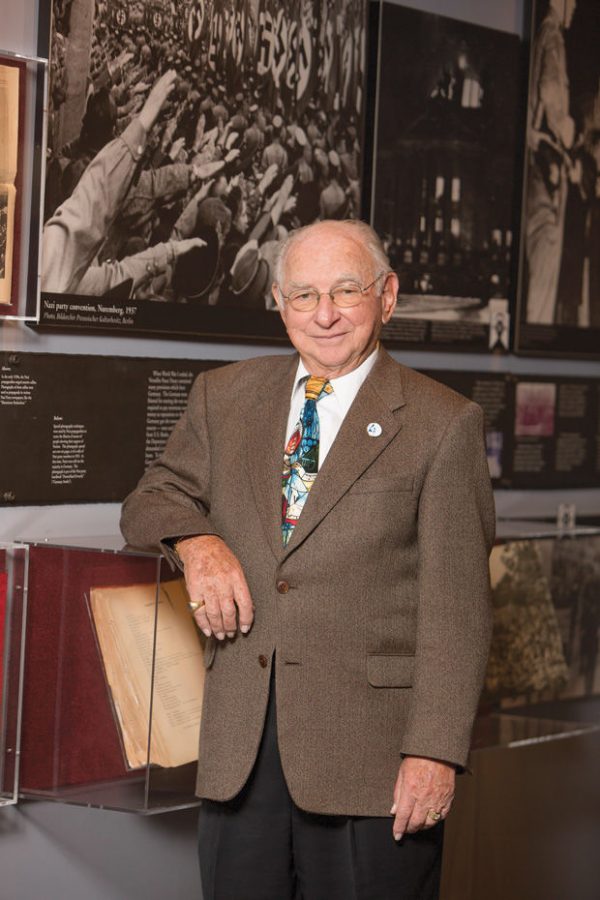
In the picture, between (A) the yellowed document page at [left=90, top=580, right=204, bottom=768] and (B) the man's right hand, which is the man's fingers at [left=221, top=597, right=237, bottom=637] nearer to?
(B) the man's right hand

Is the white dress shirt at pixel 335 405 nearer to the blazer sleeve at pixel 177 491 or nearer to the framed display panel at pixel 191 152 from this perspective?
the blazer sleeve at pixel 177 491

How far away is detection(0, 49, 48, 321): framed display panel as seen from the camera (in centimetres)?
354

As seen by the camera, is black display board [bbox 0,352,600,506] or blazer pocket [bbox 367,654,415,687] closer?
blazer pocket [bbox 367,654,415,687]

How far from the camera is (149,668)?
3543 millimetres

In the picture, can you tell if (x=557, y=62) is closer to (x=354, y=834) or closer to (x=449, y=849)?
(x=449, y=849)

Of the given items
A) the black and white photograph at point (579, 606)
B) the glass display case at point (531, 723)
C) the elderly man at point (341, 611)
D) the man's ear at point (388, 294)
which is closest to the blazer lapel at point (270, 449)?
the elderly man at point (341, 611)

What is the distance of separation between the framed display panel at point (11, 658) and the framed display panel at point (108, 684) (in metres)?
0.05

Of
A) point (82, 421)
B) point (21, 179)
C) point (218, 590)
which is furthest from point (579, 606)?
point (21, 179)

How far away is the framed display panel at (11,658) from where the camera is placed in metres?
3.56

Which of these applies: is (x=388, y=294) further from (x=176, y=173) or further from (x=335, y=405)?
(x=176, y=173)

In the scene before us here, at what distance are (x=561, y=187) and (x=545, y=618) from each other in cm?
163

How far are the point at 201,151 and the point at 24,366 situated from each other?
83cm

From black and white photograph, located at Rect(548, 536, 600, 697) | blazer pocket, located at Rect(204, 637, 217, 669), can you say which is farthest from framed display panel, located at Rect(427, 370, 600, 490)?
blazer pocket, located at Rect(204, 637, 217, 669)

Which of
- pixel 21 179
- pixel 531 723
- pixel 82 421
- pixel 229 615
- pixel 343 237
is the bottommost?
pixel 531 723
